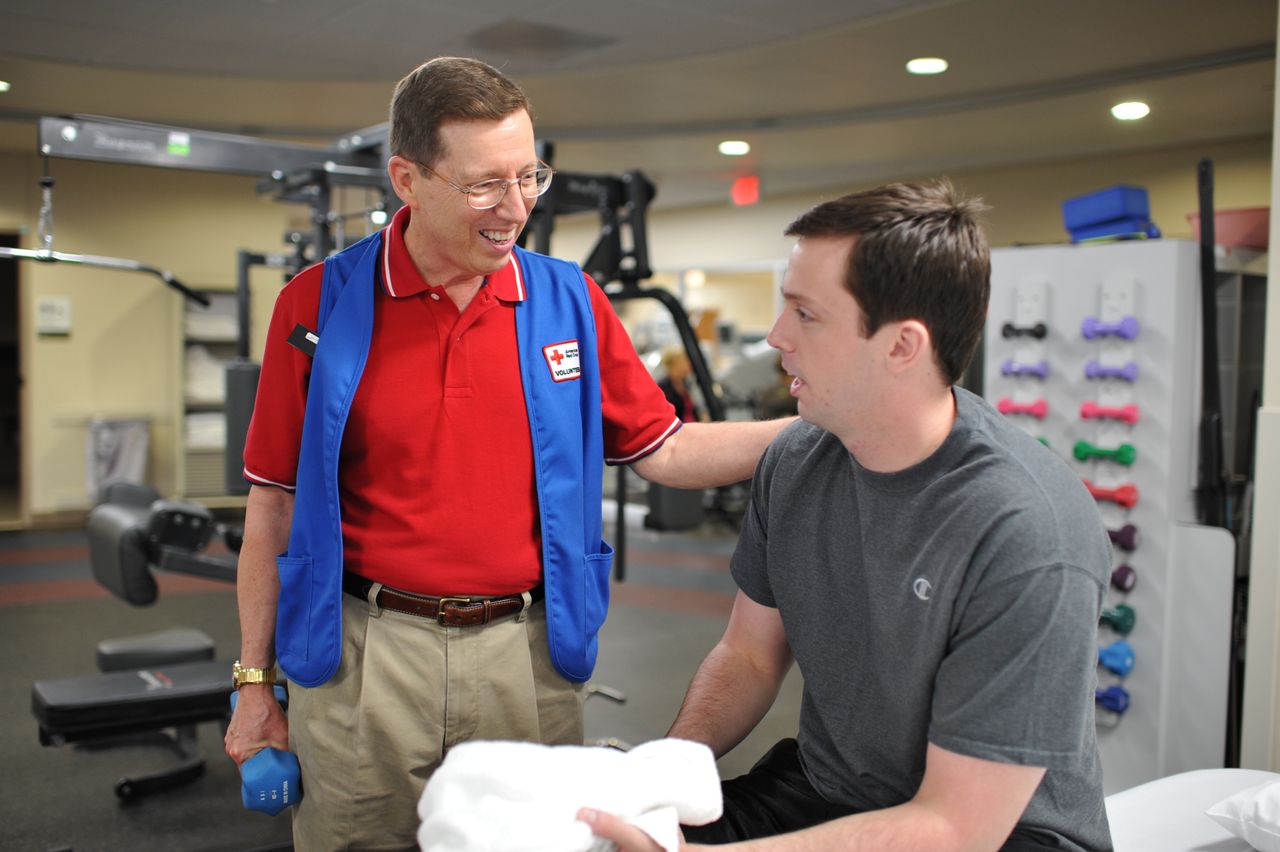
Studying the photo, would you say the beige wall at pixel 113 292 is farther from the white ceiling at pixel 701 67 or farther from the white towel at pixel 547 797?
the white towel at pixel 547 797

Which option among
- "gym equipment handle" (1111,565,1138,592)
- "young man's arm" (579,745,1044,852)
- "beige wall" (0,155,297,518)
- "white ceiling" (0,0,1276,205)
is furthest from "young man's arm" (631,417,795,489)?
"beige wall" (0,155,297,518)

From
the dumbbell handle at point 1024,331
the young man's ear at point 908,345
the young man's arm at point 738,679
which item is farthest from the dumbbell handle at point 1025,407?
the young man's ear at point 908,345

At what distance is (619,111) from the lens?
6.10 metres

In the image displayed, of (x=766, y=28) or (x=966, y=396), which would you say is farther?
(x=766, y=28)

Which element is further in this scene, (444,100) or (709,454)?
(709,454)

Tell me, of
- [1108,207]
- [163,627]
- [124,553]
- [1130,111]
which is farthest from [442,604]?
[1130,111]

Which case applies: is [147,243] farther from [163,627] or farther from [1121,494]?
[1121,494]

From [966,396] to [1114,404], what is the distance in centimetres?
216

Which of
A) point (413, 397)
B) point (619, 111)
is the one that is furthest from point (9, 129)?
point (413, 397)

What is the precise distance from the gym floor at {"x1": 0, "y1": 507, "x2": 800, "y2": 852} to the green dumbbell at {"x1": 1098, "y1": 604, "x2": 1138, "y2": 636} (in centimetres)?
117

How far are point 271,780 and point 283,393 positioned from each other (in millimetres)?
539

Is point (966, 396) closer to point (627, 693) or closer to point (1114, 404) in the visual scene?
point (1114, 404)

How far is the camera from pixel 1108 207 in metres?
3.30

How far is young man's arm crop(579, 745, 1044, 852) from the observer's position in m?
1.08
